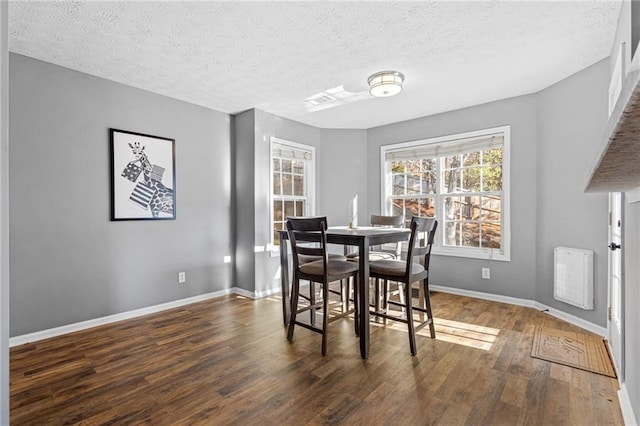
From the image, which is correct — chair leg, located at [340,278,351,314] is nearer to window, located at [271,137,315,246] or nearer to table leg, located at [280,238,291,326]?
table leg, located at [280,238,291,326]

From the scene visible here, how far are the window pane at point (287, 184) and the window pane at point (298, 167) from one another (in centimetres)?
17

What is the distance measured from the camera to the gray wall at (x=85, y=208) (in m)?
2.74

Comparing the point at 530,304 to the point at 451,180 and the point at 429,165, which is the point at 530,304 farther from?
the point at 429,165

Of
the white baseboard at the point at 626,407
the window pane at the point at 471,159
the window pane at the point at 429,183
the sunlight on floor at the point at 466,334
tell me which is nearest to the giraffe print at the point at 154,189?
the sunlight on floor at the point at 466,334

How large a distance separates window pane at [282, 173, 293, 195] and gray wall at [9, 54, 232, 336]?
1059mm

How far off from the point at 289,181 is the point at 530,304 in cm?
339

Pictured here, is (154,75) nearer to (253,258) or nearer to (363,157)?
(253,258)

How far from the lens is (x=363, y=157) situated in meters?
→ 5.24

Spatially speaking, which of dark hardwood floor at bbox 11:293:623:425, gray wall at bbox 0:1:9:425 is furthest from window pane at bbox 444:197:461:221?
gray wall at bbox 0:1:9:425

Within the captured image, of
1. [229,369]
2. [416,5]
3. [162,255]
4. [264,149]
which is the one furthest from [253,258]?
[416,5]

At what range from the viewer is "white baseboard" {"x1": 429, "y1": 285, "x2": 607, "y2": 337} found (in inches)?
115

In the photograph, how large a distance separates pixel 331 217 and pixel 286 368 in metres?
3.11

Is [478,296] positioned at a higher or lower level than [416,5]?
lower

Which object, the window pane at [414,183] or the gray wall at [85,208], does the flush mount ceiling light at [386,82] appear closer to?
the window pane at [414,183]
